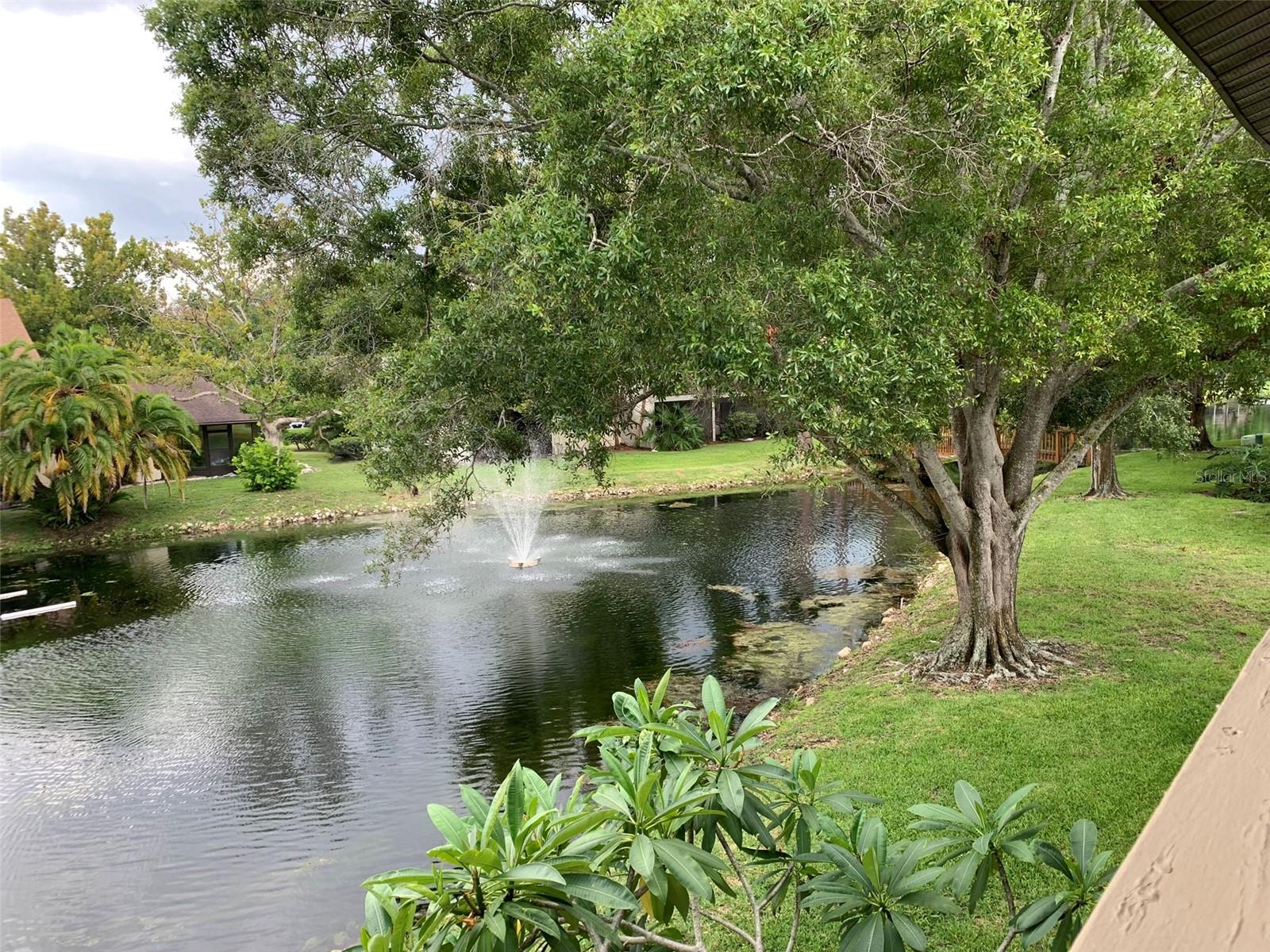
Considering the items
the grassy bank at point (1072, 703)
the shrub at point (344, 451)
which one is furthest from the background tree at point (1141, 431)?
the shrub at point (344, 451)

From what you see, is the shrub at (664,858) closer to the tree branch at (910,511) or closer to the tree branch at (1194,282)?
the tree branch at (910,511)

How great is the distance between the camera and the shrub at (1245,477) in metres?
16.9

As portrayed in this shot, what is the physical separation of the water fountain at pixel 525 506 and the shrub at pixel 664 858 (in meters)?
13.9

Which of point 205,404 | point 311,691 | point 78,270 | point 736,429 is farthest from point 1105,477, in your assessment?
point 78,270

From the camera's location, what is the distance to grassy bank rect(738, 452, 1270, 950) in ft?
Answer: 19.2

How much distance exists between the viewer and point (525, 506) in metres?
24.9

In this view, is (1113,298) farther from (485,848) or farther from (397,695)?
(397,695)

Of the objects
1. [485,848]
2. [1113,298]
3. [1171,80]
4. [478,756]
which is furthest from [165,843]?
[1171,80]

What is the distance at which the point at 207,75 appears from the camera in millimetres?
9953

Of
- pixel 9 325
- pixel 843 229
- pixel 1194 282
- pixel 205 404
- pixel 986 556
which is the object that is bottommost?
pixel 986 556

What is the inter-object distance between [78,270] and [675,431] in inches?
1024

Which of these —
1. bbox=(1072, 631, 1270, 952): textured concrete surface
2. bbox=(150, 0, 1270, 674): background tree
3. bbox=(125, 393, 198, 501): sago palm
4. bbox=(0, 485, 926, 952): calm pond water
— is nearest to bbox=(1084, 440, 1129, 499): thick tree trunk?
bbox=(0, 485, 926, 952): calm pond water

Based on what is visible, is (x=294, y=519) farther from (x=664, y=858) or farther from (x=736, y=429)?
(x=664, y=858)

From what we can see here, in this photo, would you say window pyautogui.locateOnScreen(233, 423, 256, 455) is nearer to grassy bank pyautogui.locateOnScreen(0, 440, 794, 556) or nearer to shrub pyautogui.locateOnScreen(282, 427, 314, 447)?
grassy bank pyautogui.locateOnScreen(0, 440, 794, 556)
